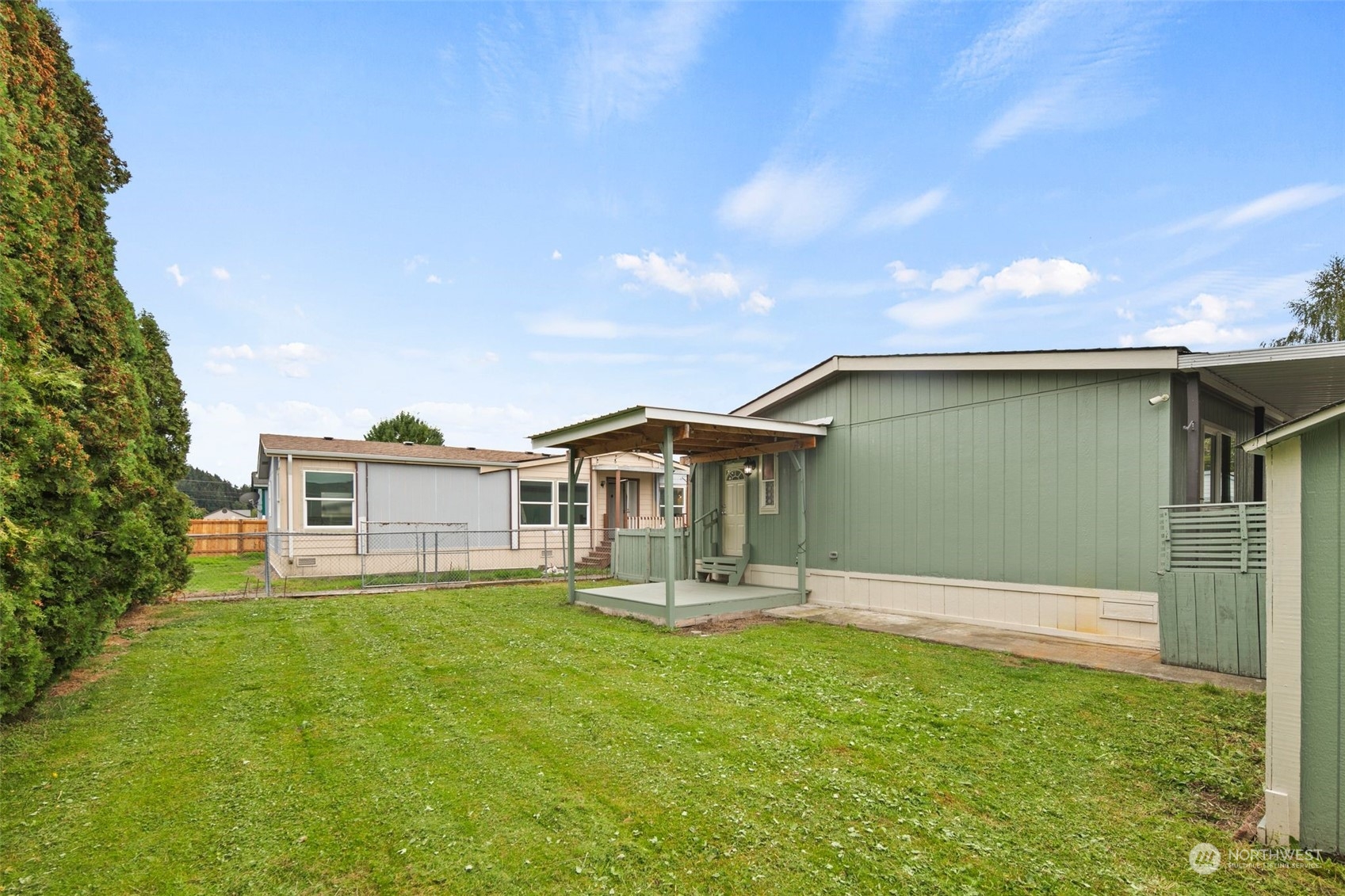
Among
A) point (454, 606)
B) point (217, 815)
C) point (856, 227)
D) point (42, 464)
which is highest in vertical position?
point (856, 227)

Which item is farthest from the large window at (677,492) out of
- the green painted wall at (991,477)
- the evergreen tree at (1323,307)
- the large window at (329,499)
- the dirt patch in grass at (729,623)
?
the evergreen tree at (1323,307)

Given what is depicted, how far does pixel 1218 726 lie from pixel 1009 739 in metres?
1.49

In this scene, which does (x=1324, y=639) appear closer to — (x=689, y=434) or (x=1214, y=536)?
(x=1214, y=536)

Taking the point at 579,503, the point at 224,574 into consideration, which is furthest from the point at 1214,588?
the point at 224,574

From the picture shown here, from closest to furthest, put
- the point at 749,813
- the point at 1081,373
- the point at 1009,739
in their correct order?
the point at 749,813, the point at 1009,739, the point at 1081,373

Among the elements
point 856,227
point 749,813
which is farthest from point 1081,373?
point 856,227

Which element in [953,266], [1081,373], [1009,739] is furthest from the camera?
[953,266]

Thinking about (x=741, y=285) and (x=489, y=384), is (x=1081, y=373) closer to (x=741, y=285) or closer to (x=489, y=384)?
(x=741, y=285)

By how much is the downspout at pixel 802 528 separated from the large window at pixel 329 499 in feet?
35.3

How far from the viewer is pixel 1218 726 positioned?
404 cm

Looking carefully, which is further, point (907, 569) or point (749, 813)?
point (907, 569)

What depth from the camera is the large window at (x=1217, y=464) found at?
305 inches

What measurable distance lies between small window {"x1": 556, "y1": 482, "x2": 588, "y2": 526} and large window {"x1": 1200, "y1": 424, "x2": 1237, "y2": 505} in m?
13.3
